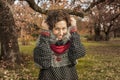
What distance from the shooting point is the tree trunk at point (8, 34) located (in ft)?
55.8

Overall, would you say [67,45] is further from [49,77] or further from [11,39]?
[11,39]

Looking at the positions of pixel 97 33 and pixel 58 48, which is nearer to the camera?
pixel 58 48

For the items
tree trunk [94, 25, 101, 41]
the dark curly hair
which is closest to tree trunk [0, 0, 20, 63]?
the dark curly hair

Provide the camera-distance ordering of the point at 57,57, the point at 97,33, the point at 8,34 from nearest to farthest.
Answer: the point at 57,57 < the point at 8,34 < the point at 97,33

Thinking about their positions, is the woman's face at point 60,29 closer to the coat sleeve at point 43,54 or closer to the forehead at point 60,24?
the forehead at point 60,24

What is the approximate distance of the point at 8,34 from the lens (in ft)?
56.9

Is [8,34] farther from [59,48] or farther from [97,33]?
[97,33]

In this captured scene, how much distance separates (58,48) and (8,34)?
11.2m

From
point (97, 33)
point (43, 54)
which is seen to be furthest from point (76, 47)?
point (97, 33)

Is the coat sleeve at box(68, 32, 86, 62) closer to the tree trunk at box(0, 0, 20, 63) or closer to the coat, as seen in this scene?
the coat

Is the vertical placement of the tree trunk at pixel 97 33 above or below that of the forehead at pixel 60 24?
below

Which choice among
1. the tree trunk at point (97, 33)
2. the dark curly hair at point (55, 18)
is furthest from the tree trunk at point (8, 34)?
the tree trunk at point (97, 33)

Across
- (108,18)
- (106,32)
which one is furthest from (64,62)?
(106,32)

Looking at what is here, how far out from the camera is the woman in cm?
625
